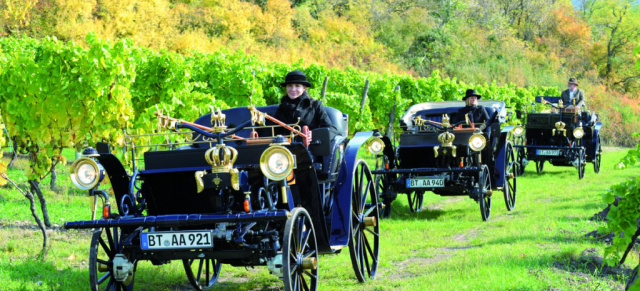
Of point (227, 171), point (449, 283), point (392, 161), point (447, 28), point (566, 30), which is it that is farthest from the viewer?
point (566, 30)

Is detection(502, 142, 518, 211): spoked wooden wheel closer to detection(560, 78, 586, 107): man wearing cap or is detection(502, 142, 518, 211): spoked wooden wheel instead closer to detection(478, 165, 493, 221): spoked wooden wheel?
detection(478, 165, 493, 221): spoked wooden wheel

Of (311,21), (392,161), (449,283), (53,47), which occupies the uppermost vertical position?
(311,21)

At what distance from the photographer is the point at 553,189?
14.8 m

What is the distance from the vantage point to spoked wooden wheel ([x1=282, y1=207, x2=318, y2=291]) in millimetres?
4988

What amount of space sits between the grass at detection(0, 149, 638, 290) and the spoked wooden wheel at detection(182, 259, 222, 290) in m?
0.13

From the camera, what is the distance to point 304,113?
7094mm

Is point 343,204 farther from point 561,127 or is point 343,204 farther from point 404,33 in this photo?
point 404,33

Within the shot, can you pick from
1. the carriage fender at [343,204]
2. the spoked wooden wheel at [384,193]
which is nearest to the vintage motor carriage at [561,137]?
the spoked wooden wheel at [384,193]

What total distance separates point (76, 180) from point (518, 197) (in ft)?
33.6

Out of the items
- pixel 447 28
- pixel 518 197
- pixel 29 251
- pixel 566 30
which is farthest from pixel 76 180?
pixel 566 30

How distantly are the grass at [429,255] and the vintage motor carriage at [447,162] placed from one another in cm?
46

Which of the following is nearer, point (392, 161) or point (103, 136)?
point (103, 136)

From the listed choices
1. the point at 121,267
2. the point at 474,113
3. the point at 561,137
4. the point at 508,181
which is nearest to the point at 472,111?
the point at 474,113

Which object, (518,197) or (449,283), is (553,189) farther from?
(449,283)
